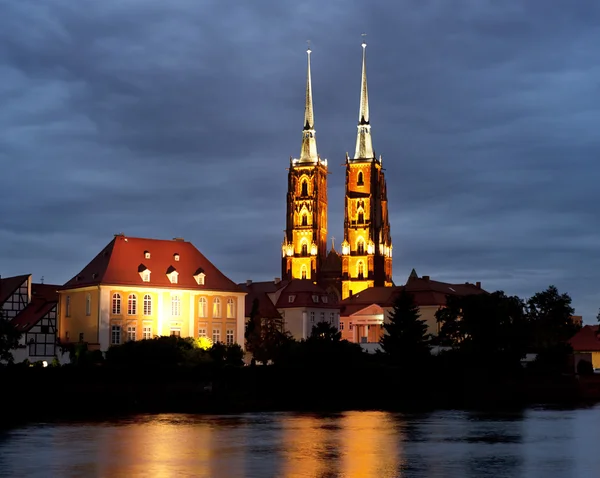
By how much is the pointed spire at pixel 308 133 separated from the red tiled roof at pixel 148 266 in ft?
262

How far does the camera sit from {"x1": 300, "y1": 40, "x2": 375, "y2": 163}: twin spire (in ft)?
589

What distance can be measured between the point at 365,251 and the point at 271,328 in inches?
2701

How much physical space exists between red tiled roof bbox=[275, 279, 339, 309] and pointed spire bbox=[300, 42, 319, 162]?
170 ft

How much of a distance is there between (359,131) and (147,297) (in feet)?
302

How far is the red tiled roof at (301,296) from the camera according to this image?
127 metres

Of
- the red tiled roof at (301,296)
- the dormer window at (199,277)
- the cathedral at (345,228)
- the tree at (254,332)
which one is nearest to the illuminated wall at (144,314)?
the dormer window at (199,277)

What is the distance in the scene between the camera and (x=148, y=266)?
96.9 metres

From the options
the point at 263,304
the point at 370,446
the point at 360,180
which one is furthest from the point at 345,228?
the point at 370,446

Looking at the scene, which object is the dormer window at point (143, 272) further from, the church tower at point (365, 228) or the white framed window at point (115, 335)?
the church tower at point (365, 228)

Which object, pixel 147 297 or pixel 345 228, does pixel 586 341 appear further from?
pixel 345 228

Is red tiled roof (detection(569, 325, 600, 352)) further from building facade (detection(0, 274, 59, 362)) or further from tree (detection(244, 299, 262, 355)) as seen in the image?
building facade (detection(0, 274, 59, 362))

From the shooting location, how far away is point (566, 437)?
4616cm

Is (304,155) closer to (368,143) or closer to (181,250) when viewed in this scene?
(368,143)

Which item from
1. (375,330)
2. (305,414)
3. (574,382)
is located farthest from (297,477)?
(375,330)
